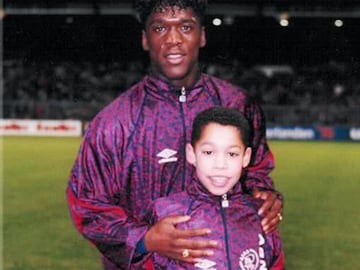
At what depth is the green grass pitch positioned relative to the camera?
630cm

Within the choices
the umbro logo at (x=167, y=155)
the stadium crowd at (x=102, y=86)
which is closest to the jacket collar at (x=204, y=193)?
the umbro logo at (x=167, y=155)

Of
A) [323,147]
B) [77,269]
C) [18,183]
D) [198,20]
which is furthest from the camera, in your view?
[323,147]

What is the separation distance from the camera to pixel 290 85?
29094 mm

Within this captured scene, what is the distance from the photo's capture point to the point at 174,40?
7.73 feet

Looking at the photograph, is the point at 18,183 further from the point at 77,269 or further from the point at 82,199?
the point at 82,199

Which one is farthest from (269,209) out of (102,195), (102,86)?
(102,86)

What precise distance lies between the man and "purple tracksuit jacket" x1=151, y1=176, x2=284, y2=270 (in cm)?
6

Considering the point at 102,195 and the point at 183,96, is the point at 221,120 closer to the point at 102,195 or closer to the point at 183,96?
the point at 183,96

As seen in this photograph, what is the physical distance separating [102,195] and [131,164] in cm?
16

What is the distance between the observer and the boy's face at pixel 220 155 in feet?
7.50

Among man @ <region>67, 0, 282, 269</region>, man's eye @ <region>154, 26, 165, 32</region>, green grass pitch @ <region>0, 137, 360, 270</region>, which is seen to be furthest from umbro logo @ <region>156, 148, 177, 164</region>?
green grass pitch @ <region>0, 137, 360, 270</region>

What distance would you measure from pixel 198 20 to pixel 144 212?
75cm

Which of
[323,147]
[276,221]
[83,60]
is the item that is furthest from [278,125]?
[276,221]

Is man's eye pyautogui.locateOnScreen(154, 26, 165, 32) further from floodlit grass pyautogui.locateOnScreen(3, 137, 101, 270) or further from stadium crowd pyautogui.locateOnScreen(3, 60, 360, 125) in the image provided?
stadium crowd pyautogui.locateOnScreen(3, 60, 360, 125)
